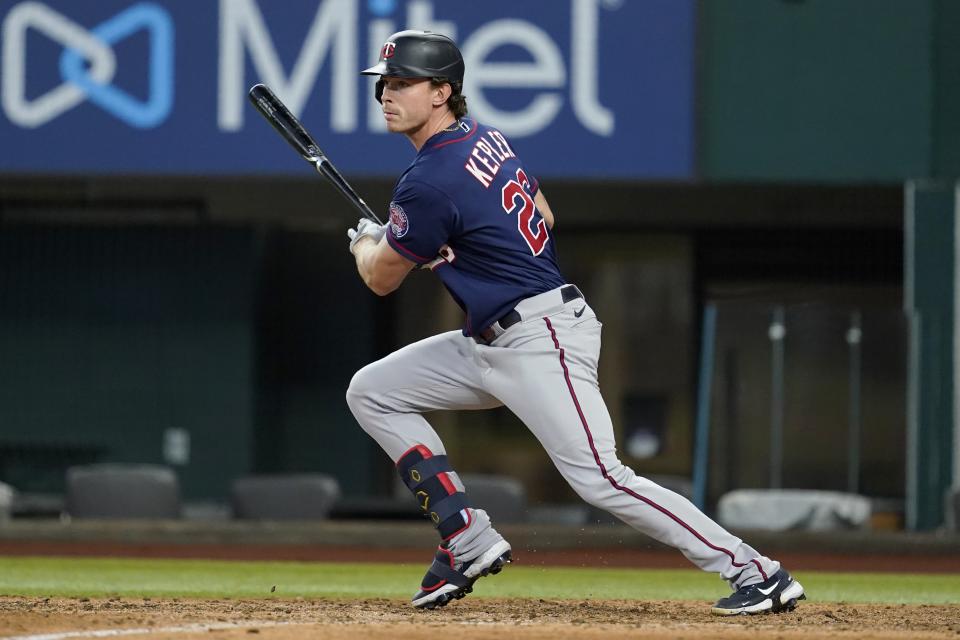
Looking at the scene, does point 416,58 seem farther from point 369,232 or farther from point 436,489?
point 436,489

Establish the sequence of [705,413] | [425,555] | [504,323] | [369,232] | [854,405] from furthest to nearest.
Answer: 1. [705,413]
2. [854,405]
3. [425,555]
4. [369,232]
5. [504,323]

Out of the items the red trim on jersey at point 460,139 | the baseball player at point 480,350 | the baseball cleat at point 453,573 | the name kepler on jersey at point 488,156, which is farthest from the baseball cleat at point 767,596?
the red trim on jersey at point 460,139

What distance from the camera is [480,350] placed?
538 cm

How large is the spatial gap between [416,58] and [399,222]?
0.57m

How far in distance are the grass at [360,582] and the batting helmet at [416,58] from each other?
246 cm

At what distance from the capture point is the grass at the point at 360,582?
7.23 meters

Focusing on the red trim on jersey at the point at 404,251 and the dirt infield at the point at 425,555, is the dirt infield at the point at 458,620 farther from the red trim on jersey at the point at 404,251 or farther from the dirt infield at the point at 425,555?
the dirt infield at the point at 425,555

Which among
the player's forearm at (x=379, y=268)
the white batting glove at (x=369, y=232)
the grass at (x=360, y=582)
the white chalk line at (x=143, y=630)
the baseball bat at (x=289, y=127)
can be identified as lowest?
the grass at (x=360, y=582)

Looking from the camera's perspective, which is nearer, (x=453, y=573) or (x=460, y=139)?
(x=460, y=139)

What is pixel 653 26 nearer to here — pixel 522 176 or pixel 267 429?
pixel 267 429

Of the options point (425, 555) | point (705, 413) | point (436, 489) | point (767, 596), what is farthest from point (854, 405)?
point (436, 489)

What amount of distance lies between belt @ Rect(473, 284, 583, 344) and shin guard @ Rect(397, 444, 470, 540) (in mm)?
464

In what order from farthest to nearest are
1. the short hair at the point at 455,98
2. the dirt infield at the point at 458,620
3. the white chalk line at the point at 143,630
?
the short hair at the point at 455,98
the dirt infield at the point at 458,620
the white chalk line at the point at 143,630

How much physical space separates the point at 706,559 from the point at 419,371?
1.13 metres
